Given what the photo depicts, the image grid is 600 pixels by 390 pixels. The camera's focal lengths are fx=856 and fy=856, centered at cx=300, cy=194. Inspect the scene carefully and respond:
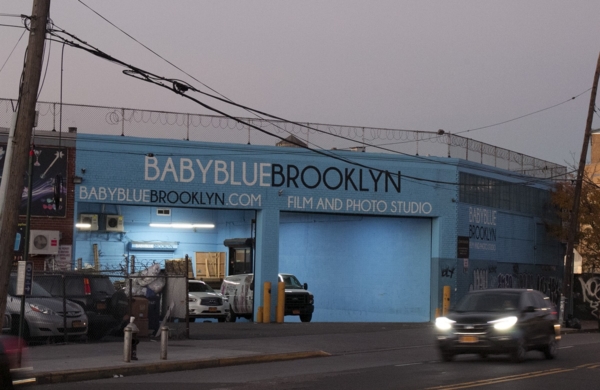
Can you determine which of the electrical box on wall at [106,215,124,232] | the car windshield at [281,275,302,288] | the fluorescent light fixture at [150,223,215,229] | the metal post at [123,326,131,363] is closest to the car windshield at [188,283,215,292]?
the car windshield at [281,275,302,288]

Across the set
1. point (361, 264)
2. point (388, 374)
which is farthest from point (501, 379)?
point (361, 264)

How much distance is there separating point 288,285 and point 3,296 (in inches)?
828

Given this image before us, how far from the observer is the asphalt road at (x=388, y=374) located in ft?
47.5

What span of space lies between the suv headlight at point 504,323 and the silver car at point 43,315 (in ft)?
33.7

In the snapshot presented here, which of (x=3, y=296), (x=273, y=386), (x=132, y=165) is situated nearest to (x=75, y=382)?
(x=3, y=296)

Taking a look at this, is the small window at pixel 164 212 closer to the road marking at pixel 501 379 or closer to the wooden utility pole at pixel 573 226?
the wooden utility pole at pixel 573 226

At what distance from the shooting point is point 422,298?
118 ft

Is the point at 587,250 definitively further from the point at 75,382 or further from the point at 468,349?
the point at 75,382

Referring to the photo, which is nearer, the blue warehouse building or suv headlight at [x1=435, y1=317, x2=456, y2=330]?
suv headlight at [x1=435, y1=317, x2=456, y2=330]

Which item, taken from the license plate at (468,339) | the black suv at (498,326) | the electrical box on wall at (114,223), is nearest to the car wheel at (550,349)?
the black suv at (498,326)

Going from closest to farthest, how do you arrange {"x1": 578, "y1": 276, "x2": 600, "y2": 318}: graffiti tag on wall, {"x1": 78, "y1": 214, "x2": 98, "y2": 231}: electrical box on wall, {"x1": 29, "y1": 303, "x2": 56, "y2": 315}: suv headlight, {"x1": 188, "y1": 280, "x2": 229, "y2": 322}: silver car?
{"x1": 29, "y1": 303, "x2": 56, "y2": 315}: suv headlight, {"x1": 188, "y1": 280, "x2": 229, "y2": 322}: silver car, {"x1": 78, "y1": 214, "x2": 98, "y2": 231}: electrical box on wall, {"x1": 578, "y1": 276, "x2": 600, "y2": 318}: graffiti tag on wall

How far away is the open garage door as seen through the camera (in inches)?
1431

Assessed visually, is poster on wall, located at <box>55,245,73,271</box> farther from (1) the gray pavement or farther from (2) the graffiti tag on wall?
(2) the graffiti tag on wall

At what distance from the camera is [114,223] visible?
38.8 metres
